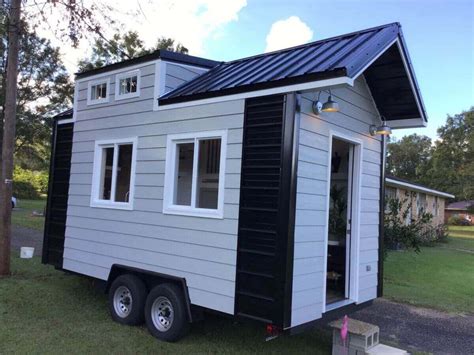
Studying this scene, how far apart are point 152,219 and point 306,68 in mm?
2663

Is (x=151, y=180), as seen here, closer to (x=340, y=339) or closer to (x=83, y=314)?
(x=83, y=314)

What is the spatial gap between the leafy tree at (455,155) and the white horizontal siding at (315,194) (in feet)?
134

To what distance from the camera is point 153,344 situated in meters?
4.83

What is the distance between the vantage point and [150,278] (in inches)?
213

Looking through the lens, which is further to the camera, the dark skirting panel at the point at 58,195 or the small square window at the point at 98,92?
the dark skirting panel at the point at 58,195

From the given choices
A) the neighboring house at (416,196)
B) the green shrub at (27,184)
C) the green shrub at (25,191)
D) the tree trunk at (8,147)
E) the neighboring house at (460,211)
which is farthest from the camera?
the neighboring house at (460,211)

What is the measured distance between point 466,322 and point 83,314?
556 cm

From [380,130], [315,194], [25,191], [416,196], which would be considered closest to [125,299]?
[315,194]

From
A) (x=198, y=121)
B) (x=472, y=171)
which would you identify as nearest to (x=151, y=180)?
(x=198, y=121)

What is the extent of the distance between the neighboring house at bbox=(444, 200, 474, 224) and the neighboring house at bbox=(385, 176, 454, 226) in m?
22.2

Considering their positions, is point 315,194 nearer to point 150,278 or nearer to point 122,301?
point 150,278

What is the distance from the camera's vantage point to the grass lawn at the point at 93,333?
468cm

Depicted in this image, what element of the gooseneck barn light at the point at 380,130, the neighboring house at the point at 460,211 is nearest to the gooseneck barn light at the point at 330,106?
the gooseneck barn light at the point at 380,130

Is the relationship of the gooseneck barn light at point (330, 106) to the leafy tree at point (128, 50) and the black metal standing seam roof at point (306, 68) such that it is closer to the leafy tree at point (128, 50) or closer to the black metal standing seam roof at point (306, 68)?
the black metal standing seam roof at point (306, 68)
